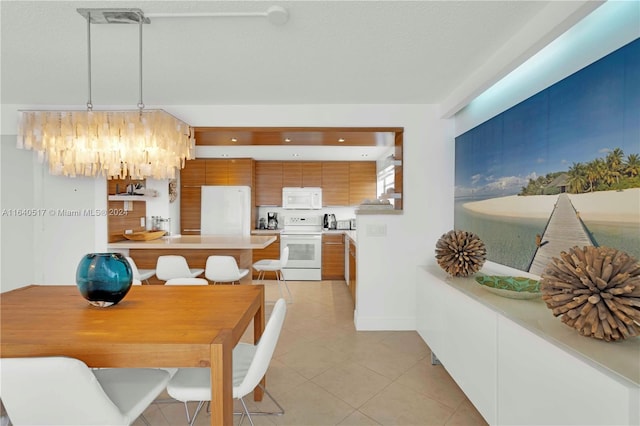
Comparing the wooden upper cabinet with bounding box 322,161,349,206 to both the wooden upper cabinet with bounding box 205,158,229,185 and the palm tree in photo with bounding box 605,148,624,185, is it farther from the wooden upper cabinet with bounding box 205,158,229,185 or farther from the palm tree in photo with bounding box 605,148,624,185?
the palm tree in photo with bounding box 605,148,624,185

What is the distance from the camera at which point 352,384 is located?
2.16 metres

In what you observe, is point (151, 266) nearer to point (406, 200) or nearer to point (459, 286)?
point (406, 200)

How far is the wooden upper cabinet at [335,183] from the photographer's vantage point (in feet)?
19.5

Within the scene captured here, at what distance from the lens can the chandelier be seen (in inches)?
93.7

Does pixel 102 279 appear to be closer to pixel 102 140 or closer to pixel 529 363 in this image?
pixel 102 140

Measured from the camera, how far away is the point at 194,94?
285cm

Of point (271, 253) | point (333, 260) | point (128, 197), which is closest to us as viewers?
point (128, 197)

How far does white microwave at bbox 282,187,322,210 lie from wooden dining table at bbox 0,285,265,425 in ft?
13.1

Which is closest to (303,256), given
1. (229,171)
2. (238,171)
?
(238,171)

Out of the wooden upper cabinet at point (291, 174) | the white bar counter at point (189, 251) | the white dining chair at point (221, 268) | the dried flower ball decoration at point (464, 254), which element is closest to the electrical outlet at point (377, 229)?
the dried flower ball decoration at point (464, 254)

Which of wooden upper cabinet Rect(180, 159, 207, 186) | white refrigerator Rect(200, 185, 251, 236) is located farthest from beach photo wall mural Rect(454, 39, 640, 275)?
wooden upper cabinet Rect(180, 159, 207, 186)

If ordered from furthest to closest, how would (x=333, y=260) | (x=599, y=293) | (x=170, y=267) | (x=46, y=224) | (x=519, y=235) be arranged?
(x=333, y=260) → (x=46, y=224) → (x=170, y=267) → (x=519, y=235) → (x=599, y=293)

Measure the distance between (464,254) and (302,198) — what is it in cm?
396

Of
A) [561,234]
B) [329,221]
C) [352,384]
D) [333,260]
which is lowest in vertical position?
[352,384]
